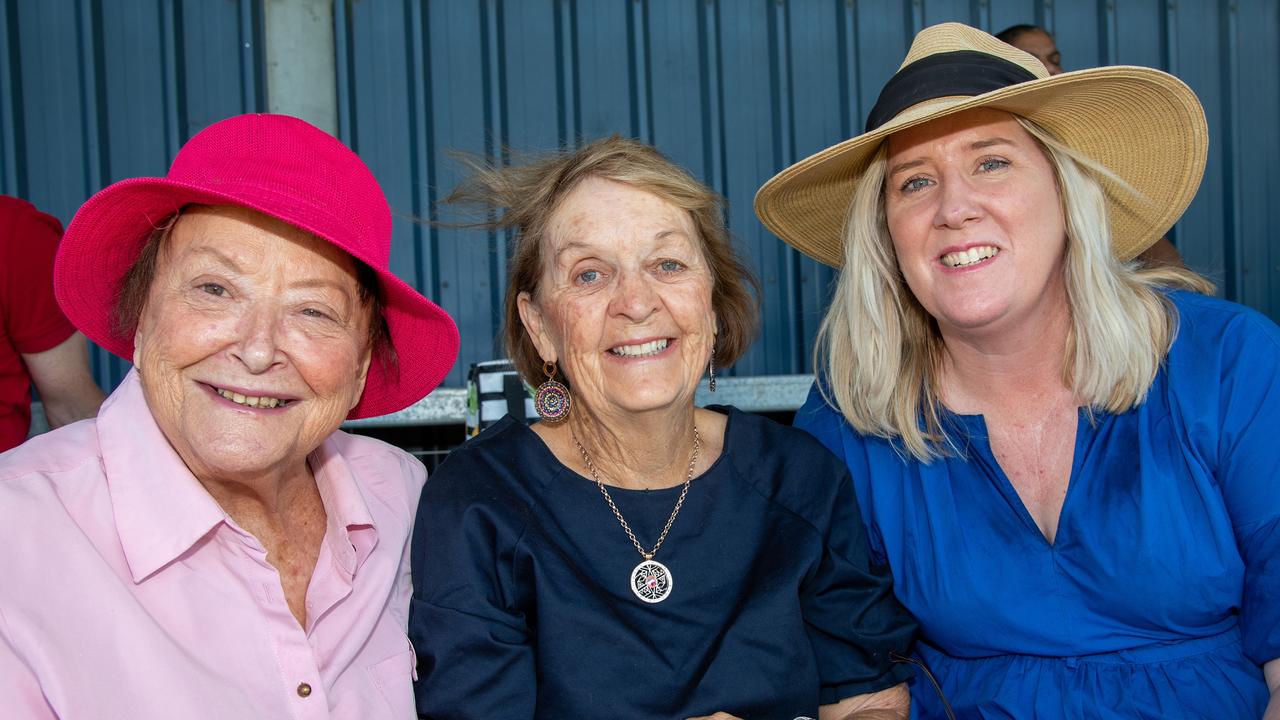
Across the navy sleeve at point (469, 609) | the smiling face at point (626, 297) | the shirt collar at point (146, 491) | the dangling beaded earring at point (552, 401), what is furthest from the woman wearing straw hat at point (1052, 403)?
the shirt collar at point (146, 491)

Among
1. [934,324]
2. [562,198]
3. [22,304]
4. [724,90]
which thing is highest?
[724,90]

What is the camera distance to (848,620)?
2.09 m

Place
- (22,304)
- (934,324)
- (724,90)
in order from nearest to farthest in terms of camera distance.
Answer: (934,324) < (22,304) < (724,90)

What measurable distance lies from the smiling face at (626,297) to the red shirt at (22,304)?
161 centimetres

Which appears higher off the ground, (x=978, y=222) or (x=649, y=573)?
(x=978, y=222)

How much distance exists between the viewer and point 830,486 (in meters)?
2.19

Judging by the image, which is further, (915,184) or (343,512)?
(915,184)

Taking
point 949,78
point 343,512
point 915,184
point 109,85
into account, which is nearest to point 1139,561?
point 915,184

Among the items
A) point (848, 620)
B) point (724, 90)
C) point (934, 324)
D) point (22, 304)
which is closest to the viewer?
point (848, 620)

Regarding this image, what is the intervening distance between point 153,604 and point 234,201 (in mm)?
646

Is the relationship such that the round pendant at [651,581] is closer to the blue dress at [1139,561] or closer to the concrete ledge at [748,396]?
the blue dress at [1139,561]

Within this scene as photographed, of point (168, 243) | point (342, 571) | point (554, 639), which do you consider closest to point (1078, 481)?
point (554, 639)

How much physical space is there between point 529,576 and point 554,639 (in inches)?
5.2

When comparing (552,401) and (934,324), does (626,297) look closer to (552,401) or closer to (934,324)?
(552,401)
